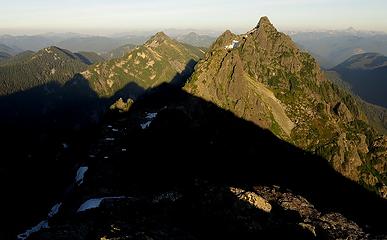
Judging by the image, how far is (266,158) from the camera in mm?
134250

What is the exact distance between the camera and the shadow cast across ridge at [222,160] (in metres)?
77.5

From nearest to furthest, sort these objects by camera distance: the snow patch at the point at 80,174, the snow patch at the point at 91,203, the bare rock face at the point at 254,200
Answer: the bare rock face at the point at 254,200
the snow patch at the point at 91,203
the snow patch at the point at 80,174

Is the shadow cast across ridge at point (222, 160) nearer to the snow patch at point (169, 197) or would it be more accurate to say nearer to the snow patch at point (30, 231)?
the snow patch at point (169, 197)

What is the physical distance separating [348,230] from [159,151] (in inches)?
1721

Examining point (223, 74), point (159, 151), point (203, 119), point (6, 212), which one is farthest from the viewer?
point (223, 74)

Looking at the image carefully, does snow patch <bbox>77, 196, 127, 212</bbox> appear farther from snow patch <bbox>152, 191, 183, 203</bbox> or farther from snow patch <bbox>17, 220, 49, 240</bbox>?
snow patch <bbox>152, 191, 183, 203</bbox>

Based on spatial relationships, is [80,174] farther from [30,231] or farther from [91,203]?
[91,203]

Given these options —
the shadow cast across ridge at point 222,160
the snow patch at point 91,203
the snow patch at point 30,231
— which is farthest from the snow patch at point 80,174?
the snow patch at point 91,203

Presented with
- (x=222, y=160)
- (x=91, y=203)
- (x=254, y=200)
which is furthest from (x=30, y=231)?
(x=222, y=160)

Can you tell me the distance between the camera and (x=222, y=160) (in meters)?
105

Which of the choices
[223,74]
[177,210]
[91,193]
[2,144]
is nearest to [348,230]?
[177,210]

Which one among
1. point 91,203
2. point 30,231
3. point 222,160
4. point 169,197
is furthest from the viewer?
point 222,160

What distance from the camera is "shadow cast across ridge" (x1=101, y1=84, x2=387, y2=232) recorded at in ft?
254

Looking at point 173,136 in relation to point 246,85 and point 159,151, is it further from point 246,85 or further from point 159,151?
point 246,85
